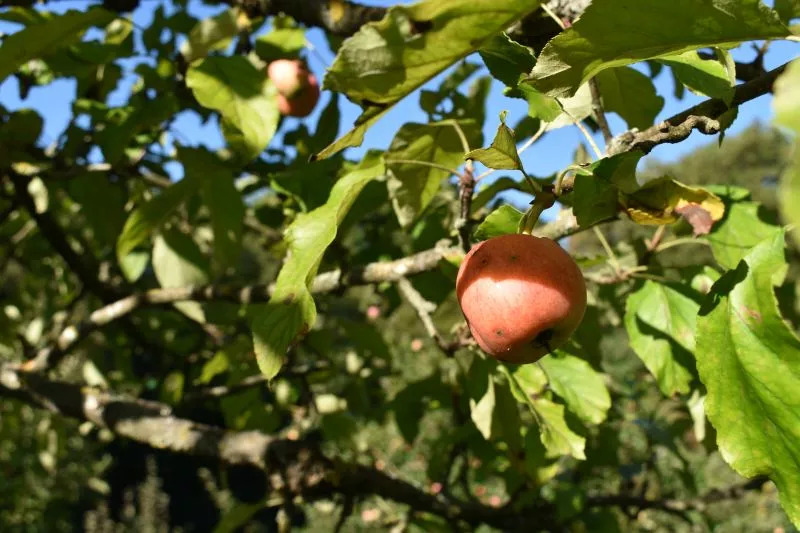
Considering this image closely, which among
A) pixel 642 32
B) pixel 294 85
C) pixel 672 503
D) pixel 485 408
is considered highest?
pixel 642 32

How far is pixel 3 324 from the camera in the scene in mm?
2918

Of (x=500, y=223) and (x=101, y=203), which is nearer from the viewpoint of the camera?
(x=500, y=223)

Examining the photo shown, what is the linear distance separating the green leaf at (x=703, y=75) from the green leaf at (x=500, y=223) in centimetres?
24

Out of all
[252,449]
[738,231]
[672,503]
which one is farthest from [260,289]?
[672,503]

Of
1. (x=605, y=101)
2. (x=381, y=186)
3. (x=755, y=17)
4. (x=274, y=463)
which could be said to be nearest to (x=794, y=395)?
(x=755, y=17)

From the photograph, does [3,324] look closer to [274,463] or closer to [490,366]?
[274,463]

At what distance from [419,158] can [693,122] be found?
60cm

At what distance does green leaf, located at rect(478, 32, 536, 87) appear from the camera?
2.48 ft

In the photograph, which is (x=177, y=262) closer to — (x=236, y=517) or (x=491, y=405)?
(x=236, y=517)

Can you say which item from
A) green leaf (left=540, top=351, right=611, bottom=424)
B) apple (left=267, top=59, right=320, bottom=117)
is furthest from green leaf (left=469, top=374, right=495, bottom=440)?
apple (left=267, top=59, right=320, bottom=117)

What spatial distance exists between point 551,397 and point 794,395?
0.48 metres

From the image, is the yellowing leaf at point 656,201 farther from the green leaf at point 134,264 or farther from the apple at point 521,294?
the green leaf at point 134,264

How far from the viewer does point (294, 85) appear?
1835 mm

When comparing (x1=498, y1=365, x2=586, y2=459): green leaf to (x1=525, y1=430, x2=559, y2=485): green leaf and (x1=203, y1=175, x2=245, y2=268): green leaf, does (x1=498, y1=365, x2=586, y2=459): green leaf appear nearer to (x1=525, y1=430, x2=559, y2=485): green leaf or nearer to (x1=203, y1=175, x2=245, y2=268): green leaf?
(x1=525, y1=430, x2=559, y2=485): green leaf
